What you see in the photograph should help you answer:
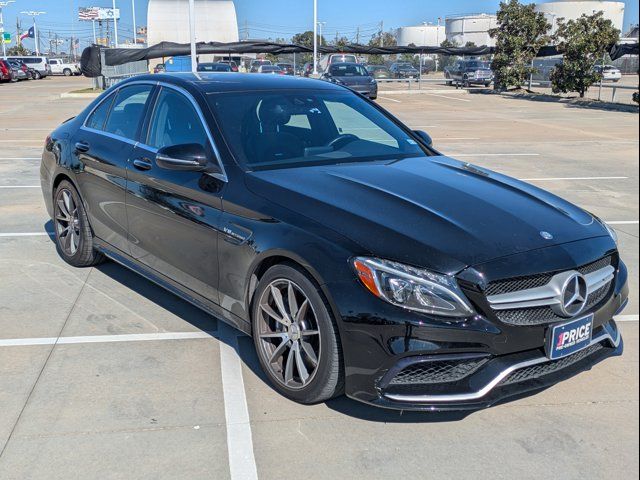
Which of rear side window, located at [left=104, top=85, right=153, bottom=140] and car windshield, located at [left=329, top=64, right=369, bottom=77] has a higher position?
car windshield, located at [left=329, top=64, right=369, bottom=77]

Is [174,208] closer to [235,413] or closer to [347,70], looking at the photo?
[235,413]

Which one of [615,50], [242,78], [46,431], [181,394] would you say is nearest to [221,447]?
[181,394]

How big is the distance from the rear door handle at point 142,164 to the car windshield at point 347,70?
83.7 ft

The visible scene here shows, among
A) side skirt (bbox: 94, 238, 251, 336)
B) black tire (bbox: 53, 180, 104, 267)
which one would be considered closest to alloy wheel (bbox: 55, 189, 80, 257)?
black tire (bbox: 53, 180, 104, 267)

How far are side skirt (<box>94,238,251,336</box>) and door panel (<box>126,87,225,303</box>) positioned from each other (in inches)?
1.9

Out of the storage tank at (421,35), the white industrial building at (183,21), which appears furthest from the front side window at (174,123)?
the storage tank at (421,35)

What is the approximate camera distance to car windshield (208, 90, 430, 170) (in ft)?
13.7

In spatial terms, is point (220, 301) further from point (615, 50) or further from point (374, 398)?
point (615, 50)

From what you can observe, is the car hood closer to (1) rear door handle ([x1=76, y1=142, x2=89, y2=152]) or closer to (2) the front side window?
(2) the front side window

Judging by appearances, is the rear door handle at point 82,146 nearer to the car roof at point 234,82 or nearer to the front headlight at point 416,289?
the car roof at point 234,82

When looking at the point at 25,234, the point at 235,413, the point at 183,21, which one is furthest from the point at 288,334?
the point at 183,21

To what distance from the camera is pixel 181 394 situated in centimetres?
368

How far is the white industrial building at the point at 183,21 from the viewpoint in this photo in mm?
59094

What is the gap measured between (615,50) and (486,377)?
2436 centimetres
